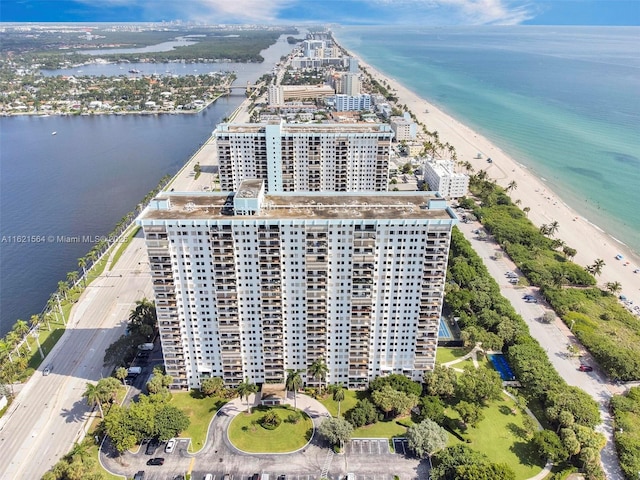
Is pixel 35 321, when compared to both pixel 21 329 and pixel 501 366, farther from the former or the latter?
pixel 501 366

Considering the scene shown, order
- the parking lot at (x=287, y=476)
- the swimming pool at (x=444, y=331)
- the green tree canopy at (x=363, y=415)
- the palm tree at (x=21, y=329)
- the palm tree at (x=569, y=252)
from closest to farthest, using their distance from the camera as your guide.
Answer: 1. the parking lot at (x=287, y=476)
2. the green tree canopy at (x=363, y=415)
3. the palm tree at (x=21, y=329)
4. the swimming pool at (x=444, y=331)
5. the palm tree at (x=569, y=252)

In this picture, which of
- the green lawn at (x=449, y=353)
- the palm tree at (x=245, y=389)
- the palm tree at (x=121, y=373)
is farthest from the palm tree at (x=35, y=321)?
the green lawn at (x=449, y=353)

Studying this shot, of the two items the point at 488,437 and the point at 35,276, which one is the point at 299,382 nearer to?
the point at 488,437

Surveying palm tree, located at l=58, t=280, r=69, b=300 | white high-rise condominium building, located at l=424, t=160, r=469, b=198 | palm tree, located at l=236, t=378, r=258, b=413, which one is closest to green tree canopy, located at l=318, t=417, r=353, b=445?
palm tree, located at l=236, t=378, r=258, b=413

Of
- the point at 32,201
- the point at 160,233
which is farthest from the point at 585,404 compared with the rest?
the point at 32,201

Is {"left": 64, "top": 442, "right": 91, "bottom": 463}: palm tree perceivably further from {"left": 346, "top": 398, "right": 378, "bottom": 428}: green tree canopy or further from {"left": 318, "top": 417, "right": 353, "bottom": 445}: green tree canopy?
{"left": 346, "top": 398, "right": 378, "bottom": 428}: green tree canopy

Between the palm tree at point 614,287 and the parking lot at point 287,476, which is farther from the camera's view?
the palm tree at point 614,287

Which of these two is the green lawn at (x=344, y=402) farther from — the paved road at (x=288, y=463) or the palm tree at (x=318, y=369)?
the paved road at (x=288, y=463)
